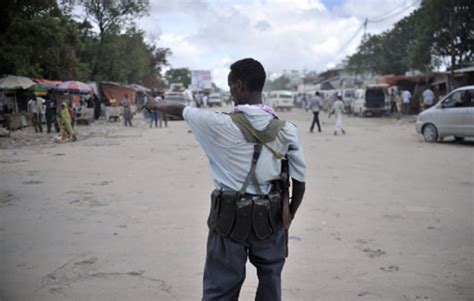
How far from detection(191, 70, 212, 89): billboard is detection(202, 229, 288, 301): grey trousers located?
77.9 m

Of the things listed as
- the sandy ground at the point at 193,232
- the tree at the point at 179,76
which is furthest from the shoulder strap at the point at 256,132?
the tree at the point at 179,76

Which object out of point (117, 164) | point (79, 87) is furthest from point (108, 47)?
point (117, 164)

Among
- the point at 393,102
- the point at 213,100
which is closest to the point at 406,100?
the point at 393,102

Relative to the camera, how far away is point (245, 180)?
7.61 ft

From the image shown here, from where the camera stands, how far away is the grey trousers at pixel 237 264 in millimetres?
2342

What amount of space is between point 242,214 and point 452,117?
13035 mm

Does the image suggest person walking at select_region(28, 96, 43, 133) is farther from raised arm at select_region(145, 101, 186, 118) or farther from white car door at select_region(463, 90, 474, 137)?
raised arm at select_region(145, 101, 186, 118)

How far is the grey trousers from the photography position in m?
2.34

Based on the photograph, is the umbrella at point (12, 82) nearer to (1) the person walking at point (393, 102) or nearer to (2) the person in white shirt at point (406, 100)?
(2) the person in white shirt at point (406, 100)

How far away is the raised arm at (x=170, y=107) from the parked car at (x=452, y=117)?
12539 mm

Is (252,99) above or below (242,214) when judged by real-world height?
above

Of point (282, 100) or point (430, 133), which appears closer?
point (430, 133)

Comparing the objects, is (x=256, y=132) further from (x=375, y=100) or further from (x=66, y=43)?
(x=375, y=100)

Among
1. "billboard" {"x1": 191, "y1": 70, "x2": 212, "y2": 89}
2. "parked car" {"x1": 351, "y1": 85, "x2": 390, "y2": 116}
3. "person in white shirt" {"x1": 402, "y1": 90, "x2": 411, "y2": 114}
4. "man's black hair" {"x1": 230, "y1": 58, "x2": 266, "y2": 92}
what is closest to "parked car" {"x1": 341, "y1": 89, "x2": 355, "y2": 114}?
"parked car" {"x1": 351, "y1": 85, "x2": 390, "y2": 116}
